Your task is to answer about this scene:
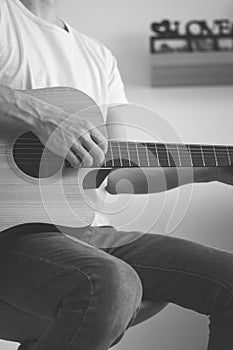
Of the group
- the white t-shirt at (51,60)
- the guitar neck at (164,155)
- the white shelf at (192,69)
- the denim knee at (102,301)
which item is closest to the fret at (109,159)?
the guitar neck at (164,155)

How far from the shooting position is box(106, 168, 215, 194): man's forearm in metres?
1.35

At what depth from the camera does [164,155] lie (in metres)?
1.24

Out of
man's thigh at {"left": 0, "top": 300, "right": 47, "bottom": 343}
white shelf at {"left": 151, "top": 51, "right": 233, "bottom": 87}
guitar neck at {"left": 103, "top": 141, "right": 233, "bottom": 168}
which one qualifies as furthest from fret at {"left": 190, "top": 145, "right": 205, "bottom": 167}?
white shelf at {"left": 151, "top": 51, "right": 233, "bottom": 87}

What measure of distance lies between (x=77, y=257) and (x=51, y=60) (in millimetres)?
495

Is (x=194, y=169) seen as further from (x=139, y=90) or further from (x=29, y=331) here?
(x=139, y=90)

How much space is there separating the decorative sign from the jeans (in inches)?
29.3

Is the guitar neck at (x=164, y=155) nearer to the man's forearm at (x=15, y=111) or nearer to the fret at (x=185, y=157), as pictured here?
the fret at (x=185, y=157)

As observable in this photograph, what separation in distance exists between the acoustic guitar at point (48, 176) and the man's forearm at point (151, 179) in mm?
179

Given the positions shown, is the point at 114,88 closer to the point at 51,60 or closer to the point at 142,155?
the point at 51,60

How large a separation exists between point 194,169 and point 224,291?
29 cm

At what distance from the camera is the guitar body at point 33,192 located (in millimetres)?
1111

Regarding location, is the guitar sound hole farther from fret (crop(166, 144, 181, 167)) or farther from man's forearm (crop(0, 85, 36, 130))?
fret (crop(166, 144, 181, 167))

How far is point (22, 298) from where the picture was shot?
3.47ft

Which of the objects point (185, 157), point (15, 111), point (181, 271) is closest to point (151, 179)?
point (185, 157)
